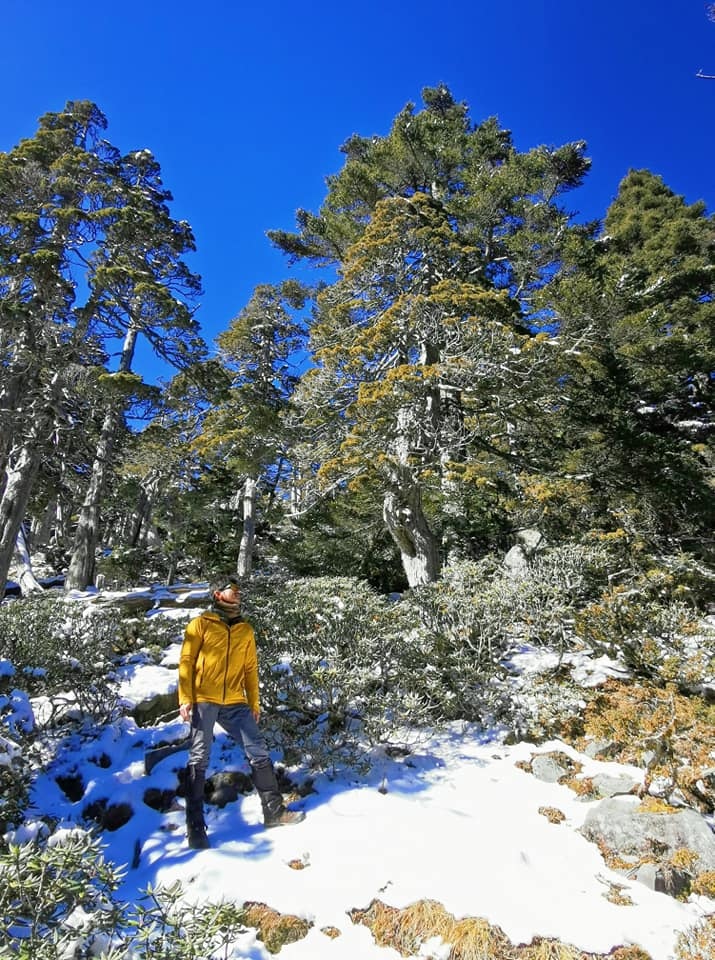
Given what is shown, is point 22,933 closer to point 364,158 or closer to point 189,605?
point 189,605

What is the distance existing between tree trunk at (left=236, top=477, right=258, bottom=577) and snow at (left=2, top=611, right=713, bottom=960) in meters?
8.46

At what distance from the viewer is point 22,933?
2752 mm

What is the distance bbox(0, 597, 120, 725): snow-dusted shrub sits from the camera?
18.1 ft

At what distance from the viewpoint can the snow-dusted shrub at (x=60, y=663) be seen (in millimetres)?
5508

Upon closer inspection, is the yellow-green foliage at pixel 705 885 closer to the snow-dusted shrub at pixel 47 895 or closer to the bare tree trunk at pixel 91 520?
the snow-dusted shrub at pixel 47 895

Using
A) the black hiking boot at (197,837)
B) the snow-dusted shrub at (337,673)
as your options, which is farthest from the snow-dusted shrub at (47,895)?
the snow-dusted shrub at (337,673)

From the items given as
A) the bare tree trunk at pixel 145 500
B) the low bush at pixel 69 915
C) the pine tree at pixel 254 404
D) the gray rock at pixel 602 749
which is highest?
the pine tree at pixel 254 404

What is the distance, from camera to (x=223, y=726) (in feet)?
14.4

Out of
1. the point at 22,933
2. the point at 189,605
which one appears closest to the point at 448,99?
the point at 189,605

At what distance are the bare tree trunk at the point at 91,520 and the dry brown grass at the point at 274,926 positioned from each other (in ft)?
37.7

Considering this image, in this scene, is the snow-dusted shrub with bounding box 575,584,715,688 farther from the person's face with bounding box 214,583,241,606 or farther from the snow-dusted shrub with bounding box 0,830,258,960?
the snow-dusted shrub with bounding box 0,830,258,960

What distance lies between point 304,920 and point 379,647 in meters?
2.74

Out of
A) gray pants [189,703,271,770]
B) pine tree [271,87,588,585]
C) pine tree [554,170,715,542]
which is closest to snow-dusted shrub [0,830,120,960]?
gray pants [189,703,271,770]

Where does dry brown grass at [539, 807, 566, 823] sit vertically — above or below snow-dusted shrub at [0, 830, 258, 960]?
below
